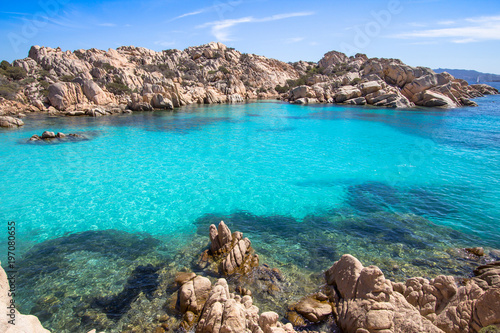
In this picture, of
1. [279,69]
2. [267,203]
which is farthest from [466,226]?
[279,69]

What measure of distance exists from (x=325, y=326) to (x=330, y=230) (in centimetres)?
497

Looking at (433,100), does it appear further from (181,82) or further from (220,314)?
(220,314)

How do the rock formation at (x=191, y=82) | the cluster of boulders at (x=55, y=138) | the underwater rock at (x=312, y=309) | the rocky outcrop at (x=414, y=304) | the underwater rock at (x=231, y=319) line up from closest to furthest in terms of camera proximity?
the underwater rock at (x=231, y=319), the rocky outcrop at (x=414, y=304), the underwater rock at (x=312, y=309), the cluster of boulders at (x=55, y=138), the rock formation at (x=191, y=82)

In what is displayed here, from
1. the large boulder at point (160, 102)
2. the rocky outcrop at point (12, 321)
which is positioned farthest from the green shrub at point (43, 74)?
the rocky outcrop at point (12, 321)

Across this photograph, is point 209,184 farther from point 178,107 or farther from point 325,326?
point 178,107

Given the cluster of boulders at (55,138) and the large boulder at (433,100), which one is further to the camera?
the large boulder at (433,100)

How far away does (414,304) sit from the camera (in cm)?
661

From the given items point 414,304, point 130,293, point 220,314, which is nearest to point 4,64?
point 130,293

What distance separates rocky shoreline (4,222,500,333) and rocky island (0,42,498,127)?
3581cm

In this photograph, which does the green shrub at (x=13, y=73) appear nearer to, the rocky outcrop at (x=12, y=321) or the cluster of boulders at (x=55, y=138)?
the cluster of boulders at (x=55, y=138)

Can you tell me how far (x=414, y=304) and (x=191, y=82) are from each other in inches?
2938

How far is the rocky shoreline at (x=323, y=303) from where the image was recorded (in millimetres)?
5723

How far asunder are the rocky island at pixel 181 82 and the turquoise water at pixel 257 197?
17249 mm

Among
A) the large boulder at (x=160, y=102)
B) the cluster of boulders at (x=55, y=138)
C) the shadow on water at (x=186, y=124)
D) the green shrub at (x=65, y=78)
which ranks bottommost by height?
the cluster of boulders at (x=55, y=138)
